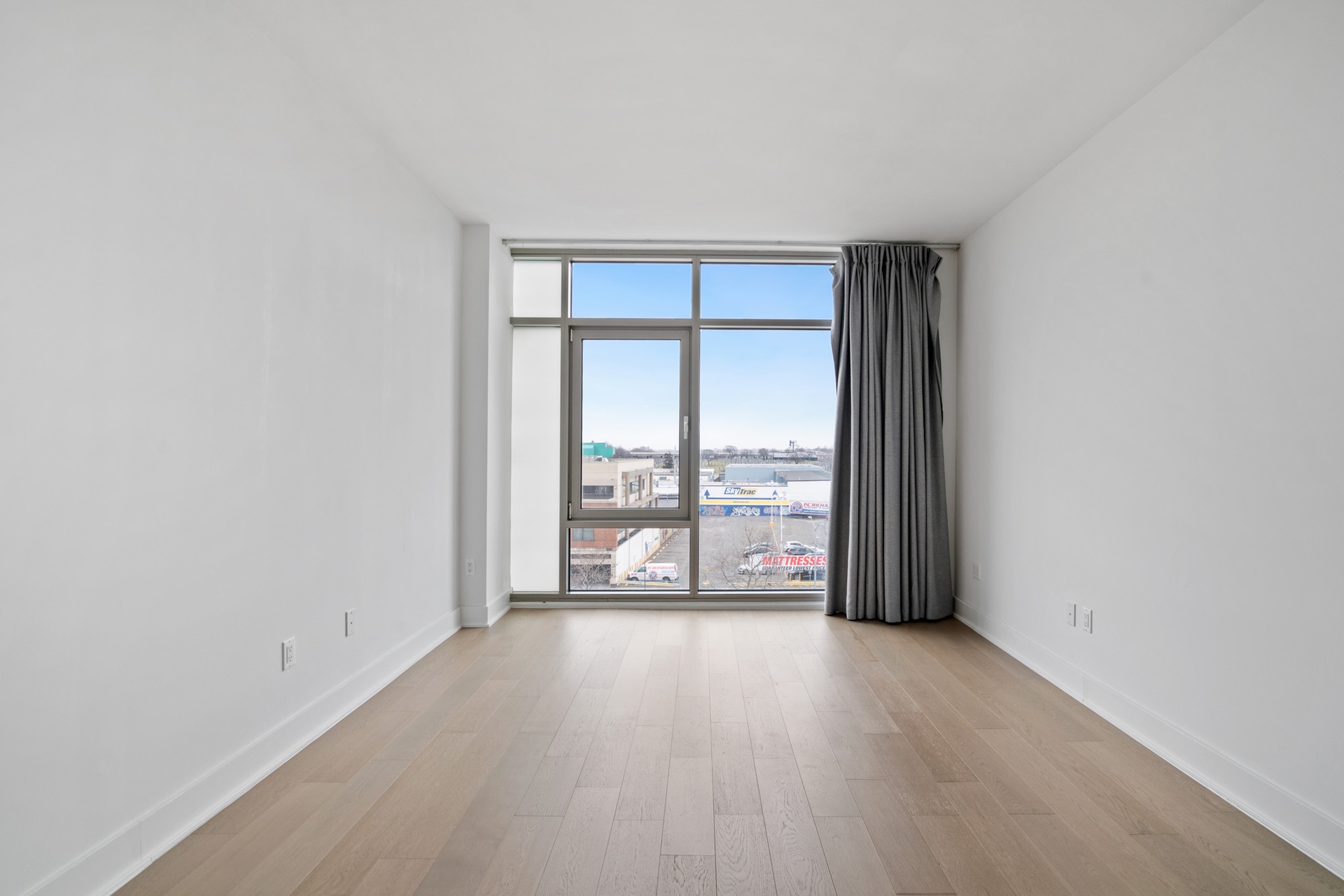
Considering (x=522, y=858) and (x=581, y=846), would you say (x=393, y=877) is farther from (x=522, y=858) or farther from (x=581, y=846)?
(x=581, y=846)

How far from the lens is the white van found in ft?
15.9

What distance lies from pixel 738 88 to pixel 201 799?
3.05 metres

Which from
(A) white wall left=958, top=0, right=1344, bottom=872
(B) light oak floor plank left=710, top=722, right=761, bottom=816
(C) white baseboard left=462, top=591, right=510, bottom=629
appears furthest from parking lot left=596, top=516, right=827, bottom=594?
(B) light oak floor plank left=710, top=722, right=761, bottom=816

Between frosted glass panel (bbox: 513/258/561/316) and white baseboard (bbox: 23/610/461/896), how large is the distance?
2.57 m

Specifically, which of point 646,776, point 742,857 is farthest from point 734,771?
point 742,857

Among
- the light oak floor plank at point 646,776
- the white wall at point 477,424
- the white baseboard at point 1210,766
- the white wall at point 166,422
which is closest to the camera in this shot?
the white wall at point 166,422

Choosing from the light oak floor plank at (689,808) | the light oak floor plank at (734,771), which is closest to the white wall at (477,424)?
the light oak floor plank at (734,771)

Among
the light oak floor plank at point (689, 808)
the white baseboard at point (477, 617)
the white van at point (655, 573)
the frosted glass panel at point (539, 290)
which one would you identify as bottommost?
the light oak floor plank at point (689, 808)

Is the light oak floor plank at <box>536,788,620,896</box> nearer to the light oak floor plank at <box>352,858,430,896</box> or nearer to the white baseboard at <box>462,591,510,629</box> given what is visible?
the light oak floor plank at <box>352,858,430,896</box>

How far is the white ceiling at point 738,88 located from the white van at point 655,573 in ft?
8.08

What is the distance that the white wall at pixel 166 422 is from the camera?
152cm

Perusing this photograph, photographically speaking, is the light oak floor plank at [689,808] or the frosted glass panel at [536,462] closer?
the light oak floor plank at [689,808]

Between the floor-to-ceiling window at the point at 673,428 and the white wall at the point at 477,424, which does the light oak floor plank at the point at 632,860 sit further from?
the floor-to-ceiling window at the point at 673,428

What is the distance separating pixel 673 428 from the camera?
4.82 metres
